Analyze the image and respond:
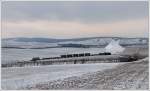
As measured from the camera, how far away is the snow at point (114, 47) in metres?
4.36

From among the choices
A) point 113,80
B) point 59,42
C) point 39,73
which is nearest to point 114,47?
point 113,80

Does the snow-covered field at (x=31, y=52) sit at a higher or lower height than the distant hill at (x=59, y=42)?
lower

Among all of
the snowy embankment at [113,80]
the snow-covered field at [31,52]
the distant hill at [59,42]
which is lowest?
the snowy embankment at [113,80]

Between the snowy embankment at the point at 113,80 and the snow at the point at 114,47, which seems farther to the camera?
the snow at the point at 114,47

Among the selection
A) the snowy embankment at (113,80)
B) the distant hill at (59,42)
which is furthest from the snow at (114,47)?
the snowy embankment at (113,80)

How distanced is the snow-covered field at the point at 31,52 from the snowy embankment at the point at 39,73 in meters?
Answer: 0.10

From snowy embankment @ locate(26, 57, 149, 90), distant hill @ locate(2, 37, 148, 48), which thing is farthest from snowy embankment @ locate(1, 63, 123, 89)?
distant hill @ locate(2, 37, 148, 48)

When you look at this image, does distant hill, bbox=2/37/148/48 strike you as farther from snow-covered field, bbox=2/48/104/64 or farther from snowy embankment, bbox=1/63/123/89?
snowy embankment, bbox=1/63/123/89

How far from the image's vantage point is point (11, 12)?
4.32 m

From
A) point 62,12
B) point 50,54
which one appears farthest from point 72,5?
point 50,54

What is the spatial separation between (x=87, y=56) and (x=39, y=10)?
60cm

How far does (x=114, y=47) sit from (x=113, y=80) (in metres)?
0.32

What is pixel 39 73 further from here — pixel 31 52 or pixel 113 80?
pixel 113 80

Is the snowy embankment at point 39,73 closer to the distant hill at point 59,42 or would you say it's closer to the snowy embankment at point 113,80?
the snowy embankment at point 113,80
